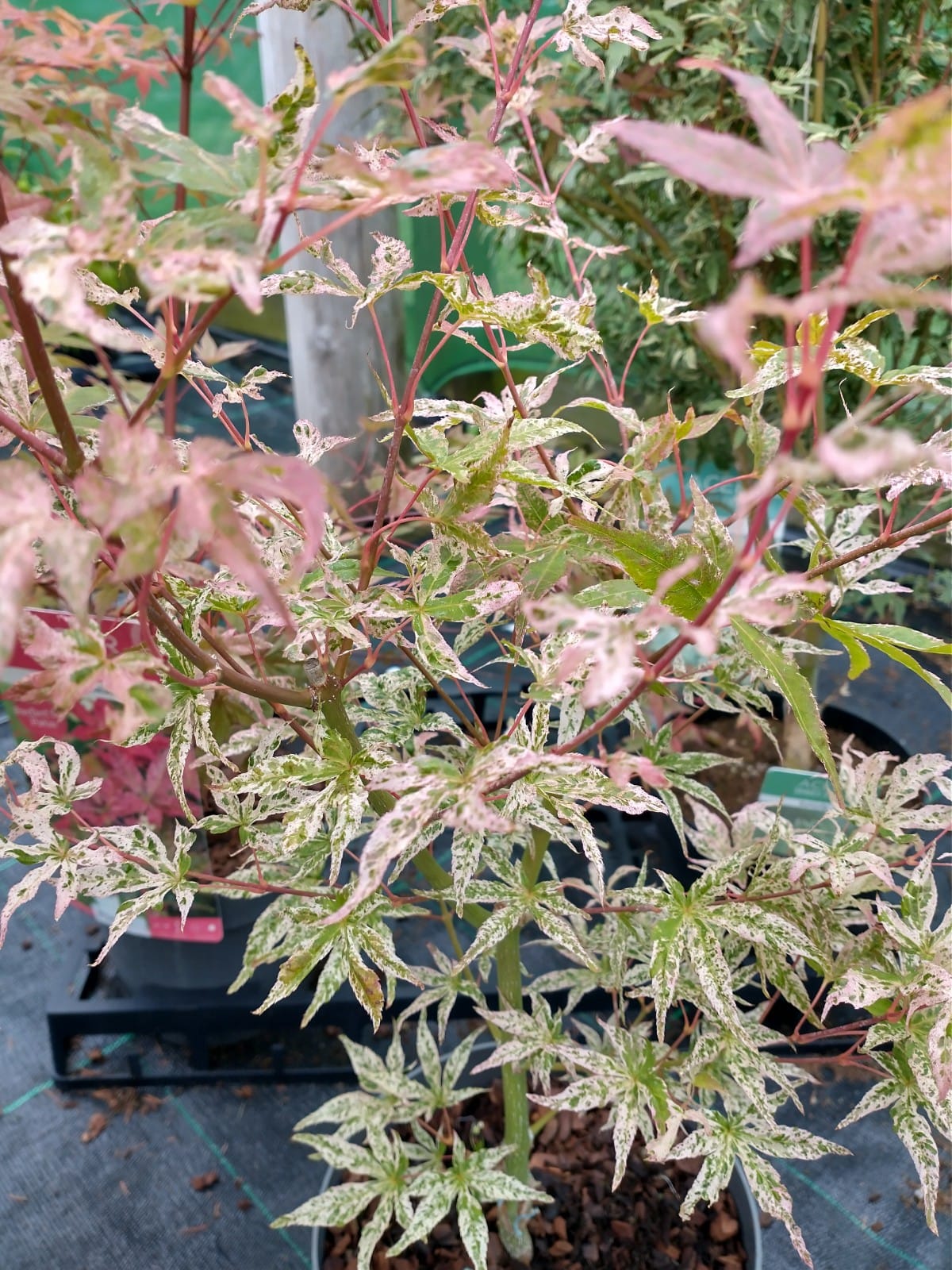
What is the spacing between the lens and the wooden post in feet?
4.76

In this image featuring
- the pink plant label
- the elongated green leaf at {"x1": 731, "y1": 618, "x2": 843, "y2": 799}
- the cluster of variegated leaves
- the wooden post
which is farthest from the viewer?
the wooden post

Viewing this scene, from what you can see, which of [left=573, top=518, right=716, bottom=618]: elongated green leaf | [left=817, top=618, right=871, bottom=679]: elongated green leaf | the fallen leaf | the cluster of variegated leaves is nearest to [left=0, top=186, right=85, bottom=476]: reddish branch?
the cluster of variegated leaves

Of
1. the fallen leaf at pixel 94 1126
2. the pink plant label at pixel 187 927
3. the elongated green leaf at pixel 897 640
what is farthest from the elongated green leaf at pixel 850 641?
the fallen leaf at pixel 94 1126

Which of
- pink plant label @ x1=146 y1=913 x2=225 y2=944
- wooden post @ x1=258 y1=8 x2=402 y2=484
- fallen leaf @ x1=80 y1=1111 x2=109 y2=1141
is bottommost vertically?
fallen leaf @ x1=80 y1=1111 x2=109 y2=1141

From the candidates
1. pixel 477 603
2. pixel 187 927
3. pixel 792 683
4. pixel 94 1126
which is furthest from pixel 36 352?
pixel 94 1126

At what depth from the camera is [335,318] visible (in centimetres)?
166

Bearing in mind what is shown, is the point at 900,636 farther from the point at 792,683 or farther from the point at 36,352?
the point at 36,352

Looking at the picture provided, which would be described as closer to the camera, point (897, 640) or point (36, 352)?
point (36, 352)

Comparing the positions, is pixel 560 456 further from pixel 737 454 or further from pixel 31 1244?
pixel 31 1244

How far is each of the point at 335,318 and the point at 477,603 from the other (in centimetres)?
134

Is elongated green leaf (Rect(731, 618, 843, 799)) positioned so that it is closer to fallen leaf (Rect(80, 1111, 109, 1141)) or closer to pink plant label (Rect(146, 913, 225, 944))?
pink plant label (Rect(146, 913, 225, 944))

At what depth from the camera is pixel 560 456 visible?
2.03ft

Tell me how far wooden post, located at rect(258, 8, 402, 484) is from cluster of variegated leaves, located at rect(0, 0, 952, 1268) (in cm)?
92

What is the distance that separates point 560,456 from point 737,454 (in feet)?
2.09
